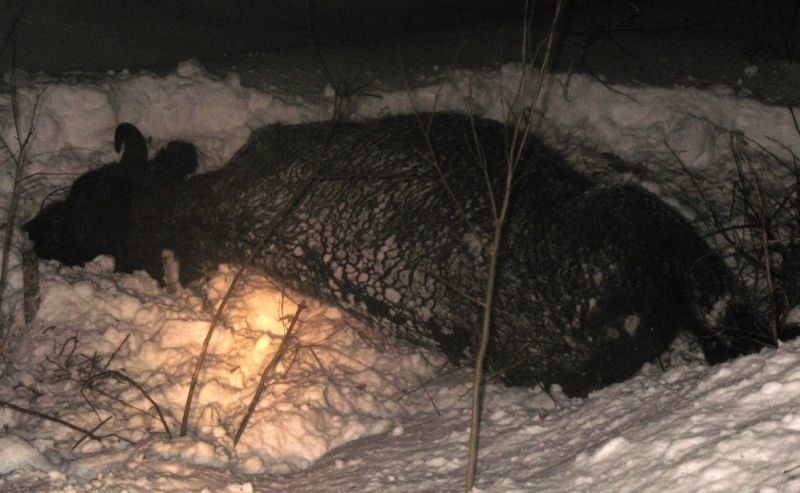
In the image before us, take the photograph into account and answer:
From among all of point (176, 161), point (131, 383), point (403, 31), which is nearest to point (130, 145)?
point (176, 161)

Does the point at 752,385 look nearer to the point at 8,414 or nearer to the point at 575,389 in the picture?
the point at 575,389

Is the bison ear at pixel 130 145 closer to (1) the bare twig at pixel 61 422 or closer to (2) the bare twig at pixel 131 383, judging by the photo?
(2) the bare twig at pixel 131 383

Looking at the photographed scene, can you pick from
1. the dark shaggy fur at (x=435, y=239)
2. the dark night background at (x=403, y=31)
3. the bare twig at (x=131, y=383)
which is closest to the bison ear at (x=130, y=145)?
the dark shaggy fur at (x=435, y=239)

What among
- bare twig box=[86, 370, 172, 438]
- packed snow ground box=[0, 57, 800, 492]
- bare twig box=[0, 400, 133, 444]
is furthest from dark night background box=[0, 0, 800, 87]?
bare twig box=[0, 400, 133, 444]

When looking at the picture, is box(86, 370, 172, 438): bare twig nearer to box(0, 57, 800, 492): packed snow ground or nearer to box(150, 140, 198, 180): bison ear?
box(0, 57, 800, 492): packed snow ground

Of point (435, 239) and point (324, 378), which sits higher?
point (435, 239)

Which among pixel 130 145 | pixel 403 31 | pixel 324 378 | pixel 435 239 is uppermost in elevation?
pixel 403 31

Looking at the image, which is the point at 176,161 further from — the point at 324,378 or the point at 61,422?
the point at 61,422

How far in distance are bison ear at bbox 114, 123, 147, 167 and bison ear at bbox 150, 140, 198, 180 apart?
9 centimetres

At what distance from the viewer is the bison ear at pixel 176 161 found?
4871 millimetres

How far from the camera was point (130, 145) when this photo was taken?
486 centimetres

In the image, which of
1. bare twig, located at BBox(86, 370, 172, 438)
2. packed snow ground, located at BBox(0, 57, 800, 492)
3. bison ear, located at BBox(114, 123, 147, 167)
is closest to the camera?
packed snow ground, located at BBox(0, 57, 800, 492)

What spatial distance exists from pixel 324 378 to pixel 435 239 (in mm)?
876

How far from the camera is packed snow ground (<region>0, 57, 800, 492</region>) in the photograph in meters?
2.29
